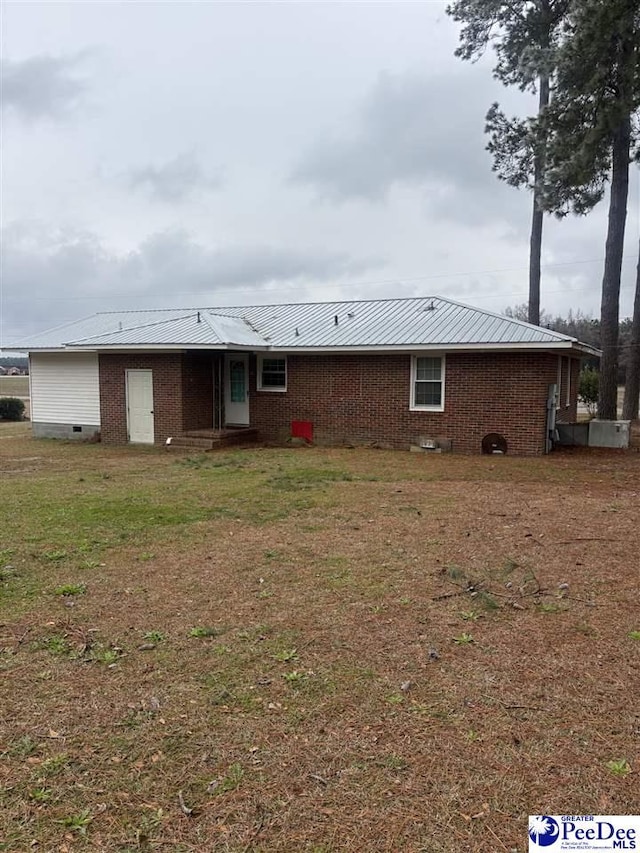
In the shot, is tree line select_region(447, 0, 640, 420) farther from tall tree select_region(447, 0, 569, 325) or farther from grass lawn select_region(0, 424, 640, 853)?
grass lawn select_region(0, 424, 640, 853)

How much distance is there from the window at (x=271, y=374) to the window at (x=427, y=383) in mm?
3663

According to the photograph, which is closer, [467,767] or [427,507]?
[467,767]

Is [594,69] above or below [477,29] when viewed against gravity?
below

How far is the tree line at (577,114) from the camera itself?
13.8m

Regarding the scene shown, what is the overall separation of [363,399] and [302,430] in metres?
1.90

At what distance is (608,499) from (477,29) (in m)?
16.6

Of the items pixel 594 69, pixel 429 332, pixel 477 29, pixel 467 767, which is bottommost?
pixel 467 767

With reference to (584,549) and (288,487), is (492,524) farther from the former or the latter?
(288,487)

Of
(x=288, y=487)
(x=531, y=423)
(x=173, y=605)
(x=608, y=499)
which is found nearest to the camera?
(x=173, y=605)

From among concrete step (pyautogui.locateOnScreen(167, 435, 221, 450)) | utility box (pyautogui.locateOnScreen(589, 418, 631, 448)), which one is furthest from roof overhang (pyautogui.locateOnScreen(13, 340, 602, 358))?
concrete step (pyautogui.locateOnScreen(167, 435, 221, 450))

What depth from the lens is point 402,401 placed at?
15242 mm

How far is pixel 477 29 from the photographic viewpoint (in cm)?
1920

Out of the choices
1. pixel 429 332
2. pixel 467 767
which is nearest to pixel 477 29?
pixel 429 332

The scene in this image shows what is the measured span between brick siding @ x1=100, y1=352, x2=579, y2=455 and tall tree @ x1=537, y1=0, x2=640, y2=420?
3855 millimetres
